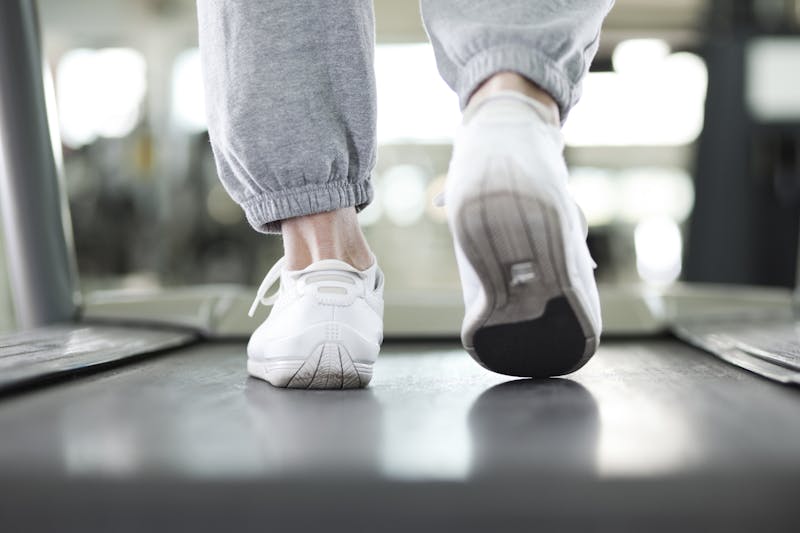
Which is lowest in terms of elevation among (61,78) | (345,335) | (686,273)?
(686,273)

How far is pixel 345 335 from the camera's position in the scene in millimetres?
709

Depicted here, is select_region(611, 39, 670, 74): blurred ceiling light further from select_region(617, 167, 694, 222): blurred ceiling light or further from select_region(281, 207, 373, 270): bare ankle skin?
select_region(281, 207, 373, 270): bare ankle skin

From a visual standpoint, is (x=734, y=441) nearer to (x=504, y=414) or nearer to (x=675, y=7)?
(x=504, y=414)

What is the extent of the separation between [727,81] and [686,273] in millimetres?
1167

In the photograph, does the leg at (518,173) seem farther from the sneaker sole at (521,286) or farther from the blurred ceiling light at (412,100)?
the blurred ceiling light at (412,100)

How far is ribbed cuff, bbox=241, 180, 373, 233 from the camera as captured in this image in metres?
0.72

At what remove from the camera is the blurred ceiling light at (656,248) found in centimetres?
565

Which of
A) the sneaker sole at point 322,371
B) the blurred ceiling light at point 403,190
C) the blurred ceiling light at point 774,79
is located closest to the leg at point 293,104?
the sneaker sole at point 322,371

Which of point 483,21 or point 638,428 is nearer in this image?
point 638,428

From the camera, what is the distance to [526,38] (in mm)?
642

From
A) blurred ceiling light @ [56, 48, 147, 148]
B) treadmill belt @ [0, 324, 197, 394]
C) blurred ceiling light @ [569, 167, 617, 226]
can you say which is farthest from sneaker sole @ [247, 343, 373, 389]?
blurred ceiling light @ [56, 48, 147, 148]

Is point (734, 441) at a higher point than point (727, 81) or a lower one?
lower

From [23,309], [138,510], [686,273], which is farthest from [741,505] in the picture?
[686,273]

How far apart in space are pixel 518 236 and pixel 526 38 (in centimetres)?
17
